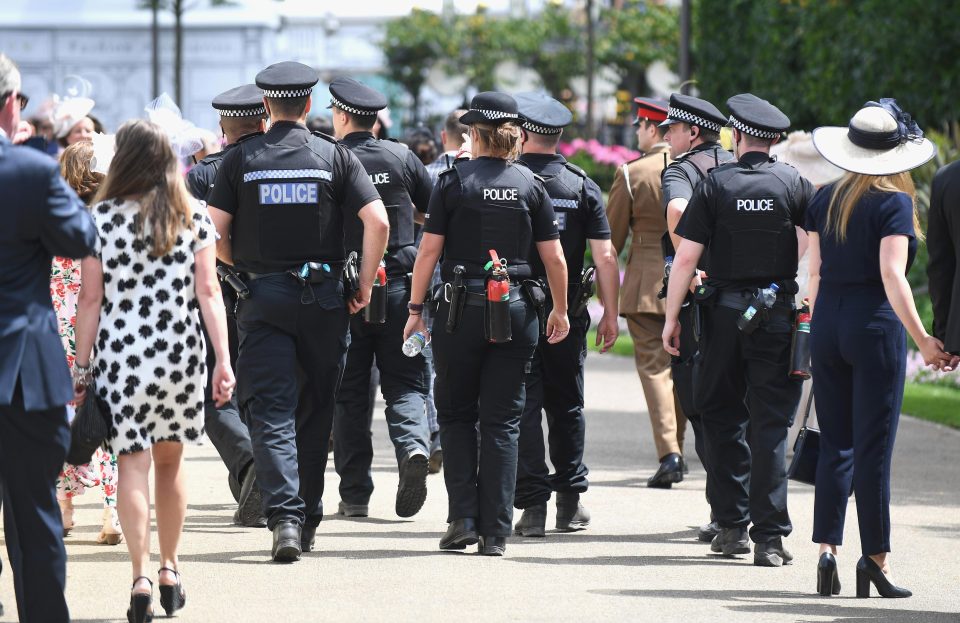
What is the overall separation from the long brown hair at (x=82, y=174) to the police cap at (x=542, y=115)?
2.00 meters

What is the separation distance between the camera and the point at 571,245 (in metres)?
8.28

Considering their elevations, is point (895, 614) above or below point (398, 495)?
above

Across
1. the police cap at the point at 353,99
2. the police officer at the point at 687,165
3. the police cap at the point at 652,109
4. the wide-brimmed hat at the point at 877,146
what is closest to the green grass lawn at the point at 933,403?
the police cap at the point at 652,109

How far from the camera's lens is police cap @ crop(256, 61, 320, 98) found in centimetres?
735

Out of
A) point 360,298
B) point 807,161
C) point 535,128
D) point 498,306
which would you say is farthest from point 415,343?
point 807,161

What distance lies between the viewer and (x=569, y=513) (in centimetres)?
836

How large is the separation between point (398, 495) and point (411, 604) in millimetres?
1872

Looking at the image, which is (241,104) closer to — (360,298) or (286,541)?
(360,298)

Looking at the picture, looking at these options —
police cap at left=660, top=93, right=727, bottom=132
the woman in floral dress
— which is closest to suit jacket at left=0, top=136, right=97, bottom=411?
the woman in floral dress

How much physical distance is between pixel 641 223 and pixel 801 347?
2782 millimetres

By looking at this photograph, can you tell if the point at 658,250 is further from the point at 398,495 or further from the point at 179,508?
the point at 179,508

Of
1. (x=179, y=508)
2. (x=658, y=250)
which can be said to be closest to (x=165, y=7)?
(x=658, y=250)

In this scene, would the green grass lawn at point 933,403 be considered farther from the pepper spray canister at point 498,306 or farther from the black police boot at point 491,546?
the pepper spray canister at point 498,306

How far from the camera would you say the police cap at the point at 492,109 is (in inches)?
292
